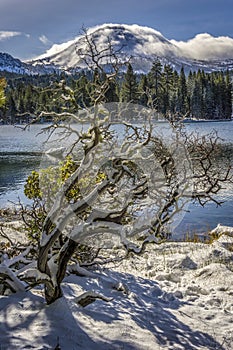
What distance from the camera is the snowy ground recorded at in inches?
178

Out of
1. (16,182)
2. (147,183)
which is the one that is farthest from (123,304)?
(16,182)

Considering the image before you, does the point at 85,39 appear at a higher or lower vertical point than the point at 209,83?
lower

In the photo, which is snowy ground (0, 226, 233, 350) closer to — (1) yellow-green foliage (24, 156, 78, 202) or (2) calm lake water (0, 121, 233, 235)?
(1) yellow-green foliage (24, 156, 78, 202)

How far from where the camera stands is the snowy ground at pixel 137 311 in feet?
14.9

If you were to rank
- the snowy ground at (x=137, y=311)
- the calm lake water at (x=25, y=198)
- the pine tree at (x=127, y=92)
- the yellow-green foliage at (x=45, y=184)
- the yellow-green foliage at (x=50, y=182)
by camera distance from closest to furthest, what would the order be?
1. the snowy ground at (x=137, y=311)
2. the yellow-green foliage at (x=50, y=182)
3. the yellow-green foliage at (x=45, y=184)
4. the pine tree at (x=127, y=92)
5. the calm lake water at (x=25, y=198)

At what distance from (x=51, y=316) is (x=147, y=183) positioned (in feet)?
7.66

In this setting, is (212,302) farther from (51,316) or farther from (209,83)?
(209,83)

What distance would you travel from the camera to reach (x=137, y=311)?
615 centimetres

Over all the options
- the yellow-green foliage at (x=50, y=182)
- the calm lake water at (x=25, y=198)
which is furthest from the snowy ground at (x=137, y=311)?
the calm lake water at (x=25, y=198)

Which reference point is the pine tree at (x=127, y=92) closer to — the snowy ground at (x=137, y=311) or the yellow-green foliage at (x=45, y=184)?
the yellow-green foliage at (x=45, y=184)

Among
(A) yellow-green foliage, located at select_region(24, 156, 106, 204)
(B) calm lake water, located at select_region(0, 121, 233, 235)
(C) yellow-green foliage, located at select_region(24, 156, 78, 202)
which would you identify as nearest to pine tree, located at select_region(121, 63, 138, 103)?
(A) yellow-green foliage, located at select_region(24, 156, 106, 204)

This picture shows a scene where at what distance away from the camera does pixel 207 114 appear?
87.4 metres

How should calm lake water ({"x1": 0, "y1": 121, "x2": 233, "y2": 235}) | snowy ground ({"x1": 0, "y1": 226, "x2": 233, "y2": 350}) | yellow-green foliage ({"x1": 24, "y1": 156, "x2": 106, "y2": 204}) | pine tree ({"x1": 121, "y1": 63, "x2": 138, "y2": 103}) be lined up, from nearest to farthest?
snowy ground ({"x1": 0, "y1": 226, "x2": 233, "y2": 350})
yellow-green foliage ({"x1": 24, "y1": 156, "x2": 106, "y2": 204})
pine tree ({"x1": 121, "y1": 63, "x2": 138, "y2": 103})
calm lake water ({"x1": 0, "y1": 121, "x2": 233, "y2": 235})

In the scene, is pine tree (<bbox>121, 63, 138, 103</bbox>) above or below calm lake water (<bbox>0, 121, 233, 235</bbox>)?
above
